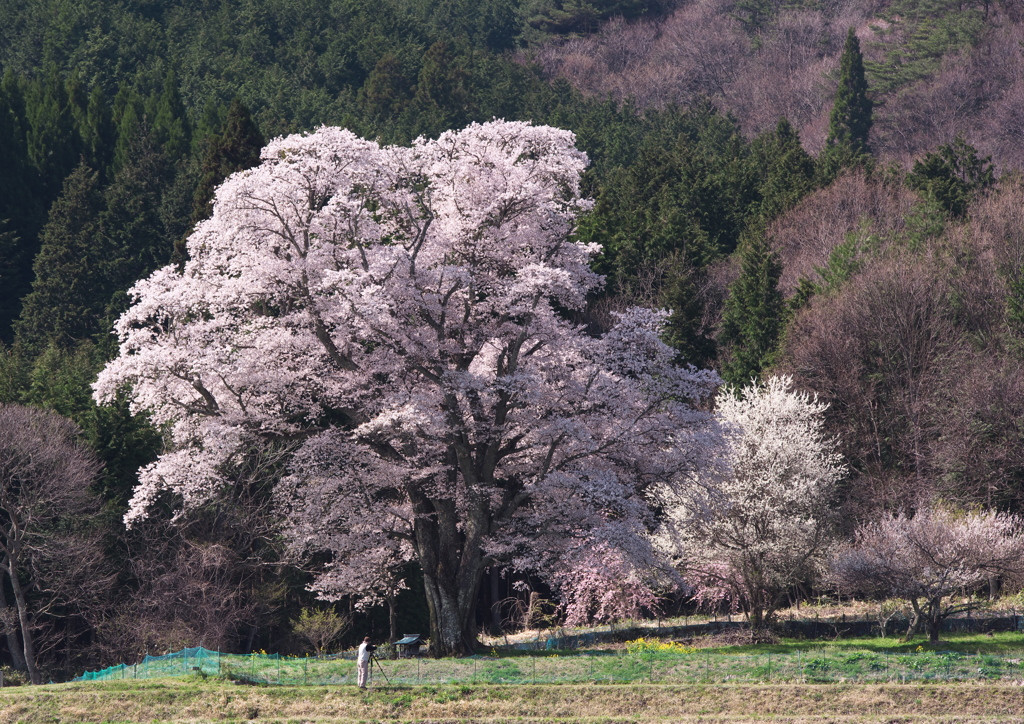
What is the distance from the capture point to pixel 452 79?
116 meters

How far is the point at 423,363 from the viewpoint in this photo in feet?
115

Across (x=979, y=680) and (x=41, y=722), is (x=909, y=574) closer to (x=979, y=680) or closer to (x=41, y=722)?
(x=979, y=680)

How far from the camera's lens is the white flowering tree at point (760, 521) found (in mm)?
41250

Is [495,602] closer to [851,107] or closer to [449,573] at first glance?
[449,573]

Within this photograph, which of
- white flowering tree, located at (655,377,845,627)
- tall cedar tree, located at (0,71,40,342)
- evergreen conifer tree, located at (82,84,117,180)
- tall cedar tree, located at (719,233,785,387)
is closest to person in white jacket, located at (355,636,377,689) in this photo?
white flowering tree, located at (655,377,845,627)

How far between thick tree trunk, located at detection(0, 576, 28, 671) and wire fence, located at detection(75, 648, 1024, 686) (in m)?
11.1

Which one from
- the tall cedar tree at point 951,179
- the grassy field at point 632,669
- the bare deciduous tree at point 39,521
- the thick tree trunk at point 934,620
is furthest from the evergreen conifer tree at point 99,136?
the thick tree trunk at point 934,620

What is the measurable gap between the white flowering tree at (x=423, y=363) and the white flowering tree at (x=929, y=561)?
7159 millimetres

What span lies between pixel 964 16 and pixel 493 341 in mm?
105009

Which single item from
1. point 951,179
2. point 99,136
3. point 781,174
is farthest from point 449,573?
point 99,136

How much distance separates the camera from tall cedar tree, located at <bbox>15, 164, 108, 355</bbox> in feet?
228

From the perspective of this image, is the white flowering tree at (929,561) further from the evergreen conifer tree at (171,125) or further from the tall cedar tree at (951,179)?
the evergreen conifer tree at (171,125)

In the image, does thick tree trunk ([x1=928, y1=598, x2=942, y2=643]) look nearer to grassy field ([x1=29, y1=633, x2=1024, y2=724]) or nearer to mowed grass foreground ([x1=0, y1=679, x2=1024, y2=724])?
grassy field ([x1=29, y1=633, x2=1024, y2=724])

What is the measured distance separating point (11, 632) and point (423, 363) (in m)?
17.2
